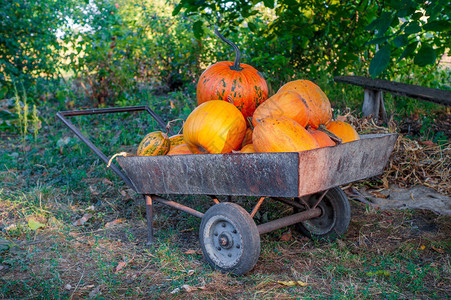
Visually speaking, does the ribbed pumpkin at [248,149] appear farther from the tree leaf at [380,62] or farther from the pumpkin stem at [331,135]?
the tree leaf at [380,62]

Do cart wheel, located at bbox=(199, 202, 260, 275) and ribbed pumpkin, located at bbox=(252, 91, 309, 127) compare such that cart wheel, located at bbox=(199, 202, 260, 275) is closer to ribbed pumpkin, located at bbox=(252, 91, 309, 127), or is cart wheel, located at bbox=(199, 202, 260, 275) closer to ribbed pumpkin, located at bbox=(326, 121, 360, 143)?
ribbed pumpkin, located at bbox=(252, 91, 309, 127)

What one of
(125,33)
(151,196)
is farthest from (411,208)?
(125,33)

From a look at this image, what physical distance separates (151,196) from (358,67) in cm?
374

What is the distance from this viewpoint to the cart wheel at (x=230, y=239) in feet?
7.22

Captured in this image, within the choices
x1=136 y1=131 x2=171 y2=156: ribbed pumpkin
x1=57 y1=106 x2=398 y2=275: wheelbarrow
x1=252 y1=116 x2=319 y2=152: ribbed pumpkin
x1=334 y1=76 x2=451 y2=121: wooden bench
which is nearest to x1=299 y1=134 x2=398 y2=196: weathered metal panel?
x1=57 y1=106 x2=398 y2=275: wheelbarrow

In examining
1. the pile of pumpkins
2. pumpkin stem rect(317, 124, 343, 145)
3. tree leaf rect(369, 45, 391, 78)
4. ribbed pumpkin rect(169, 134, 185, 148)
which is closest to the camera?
the pile of pumpkins

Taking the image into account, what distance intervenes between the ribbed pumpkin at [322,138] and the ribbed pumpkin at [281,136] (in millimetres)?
56

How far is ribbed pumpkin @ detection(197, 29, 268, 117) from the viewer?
2596mm

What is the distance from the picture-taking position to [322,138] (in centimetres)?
228

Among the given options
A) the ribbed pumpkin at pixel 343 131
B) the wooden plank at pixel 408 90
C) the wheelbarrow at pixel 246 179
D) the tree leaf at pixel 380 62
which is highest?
the tree leaf at pixel 380 62

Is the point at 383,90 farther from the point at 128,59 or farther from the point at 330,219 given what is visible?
the point at 128,59

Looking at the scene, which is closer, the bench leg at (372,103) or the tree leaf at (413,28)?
the tree leaf at (413,28)

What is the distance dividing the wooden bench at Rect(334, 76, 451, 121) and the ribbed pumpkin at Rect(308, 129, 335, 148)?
1.53m

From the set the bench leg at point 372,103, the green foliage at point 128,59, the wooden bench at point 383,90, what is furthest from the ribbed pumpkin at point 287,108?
the green foliage at point 128,59
